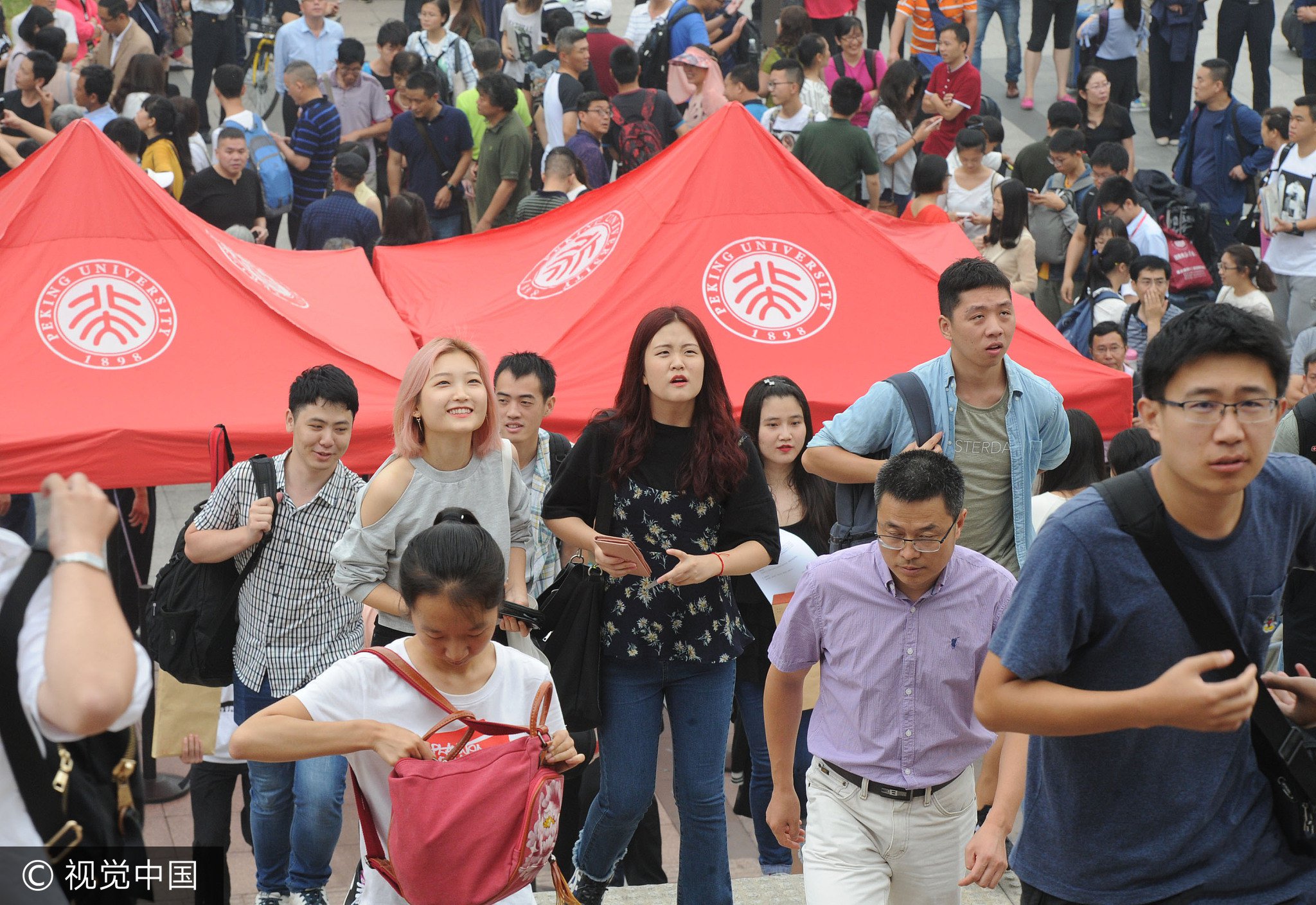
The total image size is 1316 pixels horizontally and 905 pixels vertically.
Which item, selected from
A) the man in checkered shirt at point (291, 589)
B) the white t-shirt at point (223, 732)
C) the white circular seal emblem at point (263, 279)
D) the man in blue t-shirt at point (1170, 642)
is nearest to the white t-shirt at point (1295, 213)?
the white circular seal emblem at point (263, 279)

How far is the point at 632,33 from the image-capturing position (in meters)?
14.0

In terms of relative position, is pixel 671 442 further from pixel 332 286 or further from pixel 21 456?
pixel 332 286

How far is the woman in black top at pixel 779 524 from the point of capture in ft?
16.8

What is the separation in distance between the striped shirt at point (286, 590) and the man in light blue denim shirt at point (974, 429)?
166cm

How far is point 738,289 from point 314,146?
5.44m

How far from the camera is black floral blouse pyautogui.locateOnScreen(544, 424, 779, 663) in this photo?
428 cm

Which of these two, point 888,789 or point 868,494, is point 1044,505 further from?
point 888,789

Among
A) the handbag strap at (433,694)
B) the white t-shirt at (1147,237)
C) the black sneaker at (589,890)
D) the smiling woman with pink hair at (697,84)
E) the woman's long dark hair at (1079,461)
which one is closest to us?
the handbag strap at (433,694)

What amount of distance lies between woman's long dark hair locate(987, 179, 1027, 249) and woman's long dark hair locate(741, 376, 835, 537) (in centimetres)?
451

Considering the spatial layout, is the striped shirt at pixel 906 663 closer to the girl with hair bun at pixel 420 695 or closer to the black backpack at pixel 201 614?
the girl with hair bun at pixel 420 695

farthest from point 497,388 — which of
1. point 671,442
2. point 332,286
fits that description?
point 332,286

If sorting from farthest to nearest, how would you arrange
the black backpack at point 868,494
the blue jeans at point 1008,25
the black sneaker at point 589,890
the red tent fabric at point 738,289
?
the blue jeans at point 1008,25 < the red tent fabric at point 738,289 < the black backpack at point 868,494 < the black sneaker at point 589,890

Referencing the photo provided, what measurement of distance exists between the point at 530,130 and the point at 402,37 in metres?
1.69

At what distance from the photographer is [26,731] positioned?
85.2 inches
